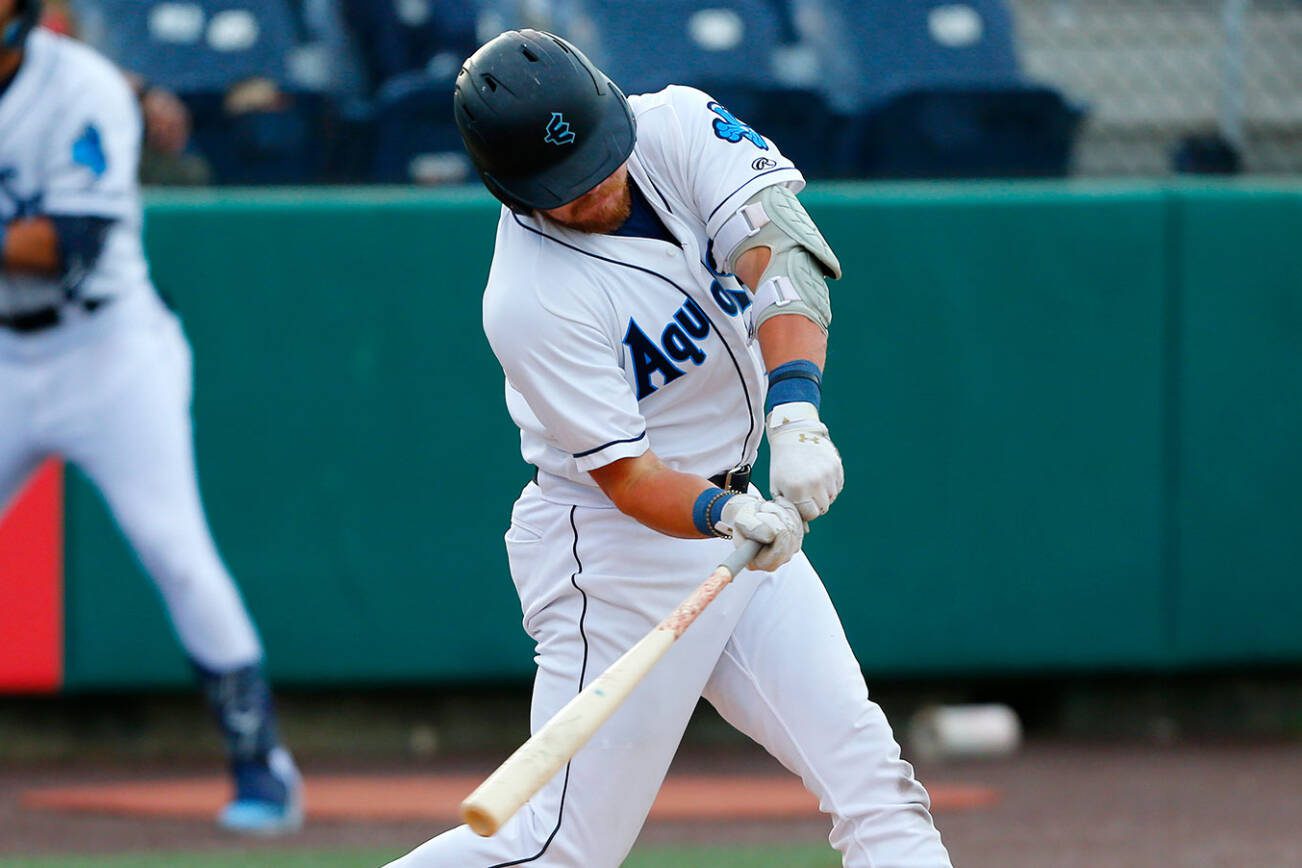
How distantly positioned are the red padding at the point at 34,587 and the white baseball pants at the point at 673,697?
3037mm

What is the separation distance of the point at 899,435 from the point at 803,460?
3174 millimetres

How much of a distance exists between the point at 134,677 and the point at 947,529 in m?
2.55

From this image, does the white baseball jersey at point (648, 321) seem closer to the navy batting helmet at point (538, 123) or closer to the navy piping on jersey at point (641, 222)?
the navy piping on jersey at point (641, 222)

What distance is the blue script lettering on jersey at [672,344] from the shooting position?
9.21 ft

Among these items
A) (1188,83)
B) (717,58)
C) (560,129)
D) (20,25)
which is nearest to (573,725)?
(560,129)

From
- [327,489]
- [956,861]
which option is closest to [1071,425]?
[956,861]

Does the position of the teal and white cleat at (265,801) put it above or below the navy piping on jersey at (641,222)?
below

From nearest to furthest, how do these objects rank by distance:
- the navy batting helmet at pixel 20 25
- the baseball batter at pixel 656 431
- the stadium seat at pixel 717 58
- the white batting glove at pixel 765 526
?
the white batting glove at pixel 765 526
the baseball batter at pixel 656 431
the navy batting helmet at pixel 20 25
the stadium seat at pixel 717 58

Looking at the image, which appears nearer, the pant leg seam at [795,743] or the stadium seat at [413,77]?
the pant leg seam at [795,743]

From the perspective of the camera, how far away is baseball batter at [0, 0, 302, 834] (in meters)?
4.55

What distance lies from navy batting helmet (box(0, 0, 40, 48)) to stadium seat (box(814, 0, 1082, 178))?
8.82 feet

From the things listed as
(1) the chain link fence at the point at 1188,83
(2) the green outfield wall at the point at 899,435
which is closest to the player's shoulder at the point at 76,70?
(2) the green outfield wall at the point at 899,435

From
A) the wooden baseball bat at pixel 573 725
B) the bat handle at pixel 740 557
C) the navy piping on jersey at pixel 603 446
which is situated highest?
the navy piping on jersey at pixel 603 446

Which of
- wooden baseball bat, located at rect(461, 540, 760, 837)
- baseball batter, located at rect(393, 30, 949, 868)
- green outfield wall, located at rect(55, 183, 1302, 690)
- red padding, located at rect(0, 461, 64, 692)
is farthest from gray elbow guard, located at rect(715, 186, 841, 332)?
red padding, located at rect(0, 461, 64, 692)
